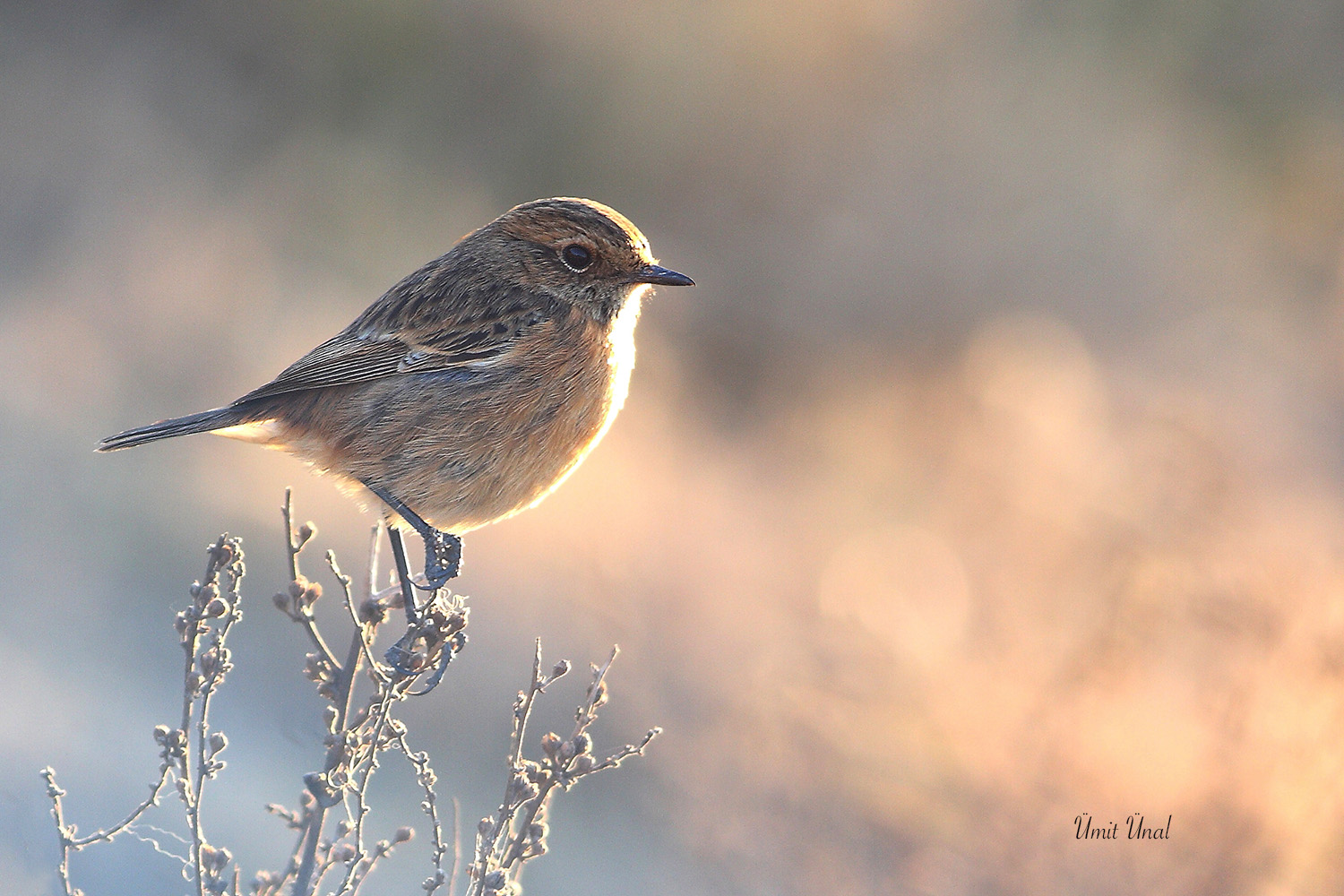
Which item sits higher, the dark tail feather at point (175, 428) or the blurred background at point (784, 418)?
the blurred background at point (784, 418)

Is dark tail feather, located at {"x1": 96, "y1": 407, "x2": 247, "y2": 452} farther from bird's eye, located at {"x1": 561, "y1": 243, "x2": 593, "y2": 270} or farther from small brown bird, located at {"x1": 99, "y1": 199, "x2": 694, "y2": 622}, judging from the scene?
bird's eye, located at {"x1": 561, "y1": 243, "x2": 593, "y2": 270}

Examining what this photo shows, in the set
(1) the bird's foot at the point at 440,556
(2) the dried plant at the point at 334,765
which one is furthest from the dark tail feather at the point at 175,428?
(2) the dried plant at the point at 334,765

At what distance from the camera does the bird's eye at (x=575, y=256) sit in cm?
375

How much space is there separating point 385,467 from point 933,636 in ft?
13.4

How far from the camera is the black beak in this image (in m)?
3.60

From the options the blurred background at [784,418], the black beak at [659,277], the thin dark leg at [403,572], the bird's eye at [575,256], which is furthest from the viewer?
the blurred background at [784,418]

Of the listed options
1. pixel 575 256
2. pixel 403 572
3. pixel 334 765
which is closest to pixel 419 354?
pixel 575 256

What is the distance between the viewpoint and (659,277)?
363cm

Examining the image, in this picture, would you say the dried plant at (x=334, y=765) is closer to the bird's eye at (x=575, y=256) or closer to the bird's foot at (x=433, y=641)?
the bird's foot at (x=433, y=641)

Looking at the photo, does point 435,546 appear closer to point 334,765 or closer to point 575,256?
point 334,765

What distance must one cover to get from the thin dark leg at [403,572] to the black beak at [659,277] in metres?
1.20

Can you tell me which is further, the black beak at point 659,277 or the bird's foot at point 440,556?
the black beak at point 659,277

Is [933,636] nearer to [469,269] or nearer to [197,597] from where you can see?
[469,269]

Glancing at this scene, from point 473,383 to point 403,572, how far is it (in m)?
0.67
